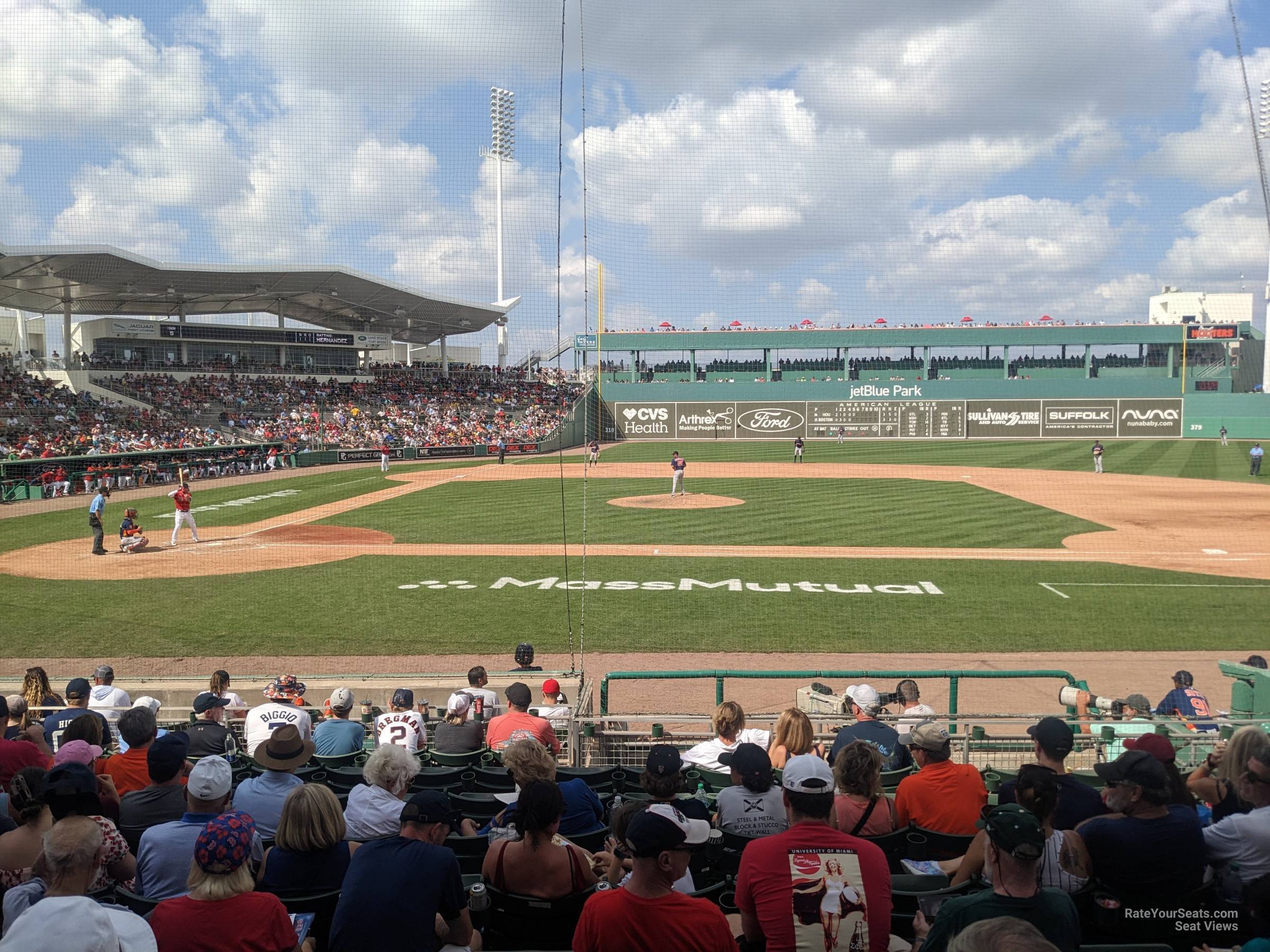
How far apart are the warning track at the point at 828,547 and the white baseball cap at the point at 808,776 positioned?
11.3 meters

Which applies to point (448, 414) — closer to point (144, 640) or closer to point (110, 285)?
point (110, 285)

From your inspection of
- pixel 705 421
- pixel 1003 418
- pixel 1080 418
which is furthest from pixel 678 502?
pixel 1080 418

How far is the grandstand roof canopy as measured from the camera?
38.7 m

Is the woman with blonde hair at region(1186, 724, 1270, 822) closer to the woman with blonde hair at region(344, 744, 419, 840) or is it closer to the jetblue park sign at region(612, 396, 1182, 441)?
the woman with blonde hair at region(344, 744, 419, 840)

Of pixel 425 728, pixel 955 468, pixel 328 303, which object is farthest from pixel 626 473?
pixel 425 728

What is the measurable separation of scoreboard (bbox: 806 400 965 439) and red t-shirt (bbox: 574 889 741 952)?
6037 centimetres

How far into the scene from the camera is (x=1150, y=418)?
60.3 m

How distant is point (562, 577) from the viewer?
1845cm

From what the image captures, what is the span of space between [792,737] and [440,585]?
43.5 ft

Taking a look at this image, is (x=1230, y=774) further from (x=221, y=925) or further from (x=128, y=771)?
(x=128, y=771)

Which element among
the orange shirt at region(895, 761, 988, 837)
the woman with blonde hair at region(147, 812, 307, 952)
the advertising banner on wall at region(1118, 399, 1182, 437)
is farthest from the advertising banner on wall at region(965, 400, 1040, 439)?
the woman with blonde hair at region(147, 812, 307, 952)

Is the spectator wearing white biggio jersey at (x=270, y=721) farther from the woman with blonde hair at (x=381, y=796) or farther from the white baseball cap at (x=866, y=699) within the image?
the white baseball cap at (x=866, y=699)

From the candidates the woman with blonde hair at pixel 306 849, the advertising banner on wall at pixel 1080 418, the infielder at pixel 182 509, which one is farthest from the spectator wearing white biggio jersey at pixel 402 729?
the advertising banner on wall at pixel 1080 418

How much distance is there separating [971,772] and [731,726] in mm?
Answer: 2125
